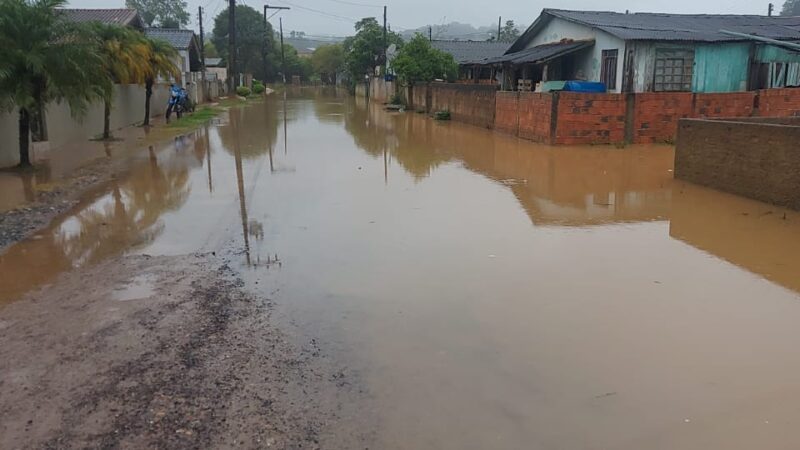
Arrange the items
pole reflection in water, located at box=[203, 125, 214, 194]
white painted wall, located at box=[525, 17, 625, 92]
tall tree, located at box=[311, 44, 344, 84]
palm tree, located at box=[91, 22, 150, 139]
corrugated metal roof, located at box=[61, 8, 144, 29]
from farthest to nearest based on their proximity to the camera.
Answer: tall tree, located at box=[311, 44, 344, 84]
corrugated metal roof, located at box=[61, 8, 144, 29]
white painted wall, located at box=[525, 17, 625, 92]
palm tree, located at box=[91, 22, 150, 139]
pole reflection in water, located at box=[203, 125, 214, 194]

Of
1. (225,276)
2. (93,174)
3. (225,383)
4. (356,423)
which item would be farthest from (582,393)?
(93,174)

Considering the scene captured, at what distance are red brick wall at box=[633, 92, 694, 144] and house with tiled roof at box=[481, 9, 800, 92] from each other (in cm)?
352

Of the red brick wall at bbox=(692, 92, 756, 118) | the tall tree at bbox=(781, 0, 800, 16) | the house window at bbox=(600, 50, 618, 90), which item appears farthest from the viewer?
the tall tree at bbox=(781, 0, 800, 16)

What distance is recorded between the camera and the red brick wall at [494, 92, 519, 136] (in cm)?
2066

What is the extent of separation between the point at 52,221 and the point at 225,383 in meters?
5.98

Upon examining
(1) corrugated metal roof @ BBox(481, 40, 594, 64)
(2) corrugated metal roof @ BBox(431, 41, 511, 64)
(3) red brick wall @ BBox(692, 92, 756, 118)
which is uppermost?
(2) corrugated metal roof @ BBox(431, 41, 511, 64)

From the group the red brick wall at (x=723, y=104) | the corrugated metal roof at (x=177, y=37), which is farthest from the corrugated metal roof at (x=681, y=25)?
the corrugated metal roof at (x=177, y=37)

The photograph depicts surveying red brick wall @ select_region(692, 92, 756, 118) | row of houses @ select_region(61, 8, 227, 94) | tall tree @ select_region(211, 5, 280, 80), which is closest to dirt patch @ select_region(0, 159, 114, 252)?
red brick wall @ select_region(692, 92, 756, 118)

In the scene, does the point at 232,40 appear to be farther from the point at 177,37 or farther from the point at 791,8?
the point at 791,8

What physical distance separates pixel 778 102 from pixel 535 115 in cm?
755

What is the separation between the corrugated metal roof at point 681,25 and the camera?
71.5 feet

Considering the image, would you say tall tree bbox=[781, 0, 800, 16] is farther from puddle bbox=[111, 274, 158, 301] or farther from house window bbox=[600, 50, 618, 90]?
puddle bbox=[111, 274, 158, 301]

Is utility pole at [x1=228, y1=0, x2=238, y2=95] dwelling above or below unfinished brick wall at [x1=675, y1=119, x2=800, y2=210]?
above

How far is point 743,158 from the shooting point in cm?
1033
